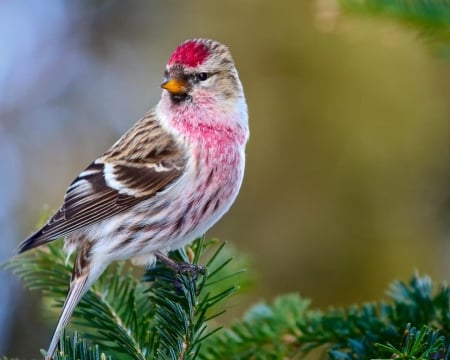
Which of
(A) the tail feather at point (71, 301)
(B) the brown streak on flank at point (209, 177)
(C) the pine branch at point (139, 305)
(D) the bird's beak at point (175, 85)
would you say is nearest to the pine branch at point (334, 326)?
(C) the pine branch at point (139, 305)

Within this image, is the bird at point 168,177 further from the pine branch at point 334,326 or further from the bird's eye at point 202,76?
the pine branch at point 334,326

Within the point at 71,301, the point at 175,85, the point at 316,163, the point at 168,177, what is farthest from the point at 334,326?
the point at 316,163

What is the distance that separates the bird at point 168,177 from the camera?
1.99 m

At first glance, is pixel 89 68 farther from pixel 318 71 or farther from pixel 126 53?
pixel 318 71

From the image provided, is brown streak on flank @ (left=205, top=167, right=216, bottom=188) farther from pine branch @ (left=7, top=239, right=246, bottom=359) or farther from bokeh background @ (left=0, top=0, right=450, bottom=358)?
bokeh background @ (left=0, top=0, right=450, bottom=358)

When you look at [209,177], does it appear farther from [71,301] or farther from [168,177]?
[71,301]

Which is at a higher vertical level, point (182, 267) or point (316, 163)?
point (316, 163)

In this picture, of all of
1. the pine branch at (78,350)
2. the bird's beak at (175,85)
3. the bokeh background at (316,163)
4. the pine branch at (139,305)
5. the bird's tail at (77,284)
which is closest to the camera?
the pine branch at (78,350)

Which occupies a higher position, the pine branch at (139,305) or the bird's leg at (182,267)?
the bird's leg at (182,267)

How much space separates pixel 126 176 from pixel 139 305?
0.50 metres

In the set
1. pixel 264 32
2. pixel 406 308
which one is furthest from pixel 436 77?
pixel 406 308

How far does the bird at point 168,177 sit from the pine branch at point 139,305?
115 mm

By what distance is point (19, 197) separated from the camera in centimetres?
406

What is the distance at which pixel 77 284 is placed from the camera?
1.67 metres
